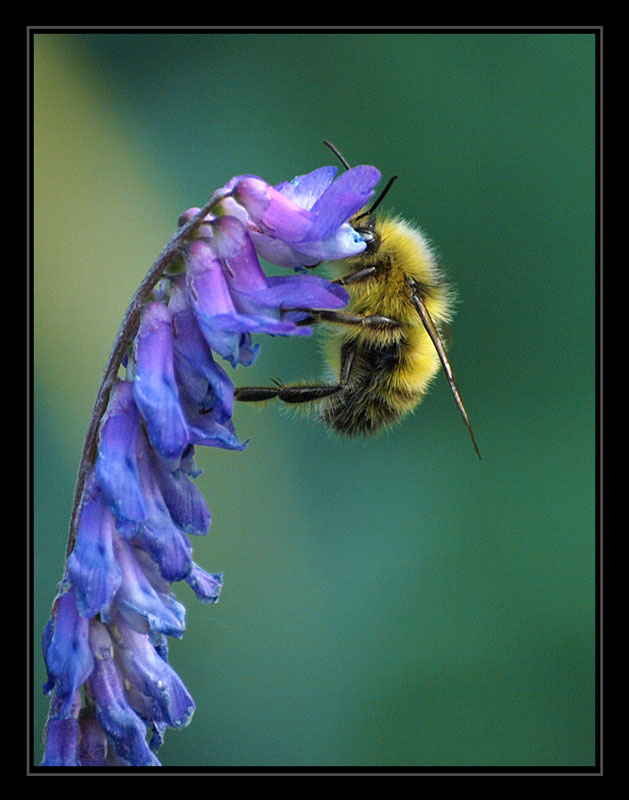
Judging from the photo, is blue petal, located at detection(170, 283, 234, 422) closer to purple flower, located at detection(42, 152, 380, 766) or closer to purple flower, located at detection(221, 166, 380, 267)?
purple flower, located at detection(42, 152, 380, 766)

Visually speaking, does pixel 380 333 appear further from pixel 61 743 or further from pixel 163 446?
pixel 61 743

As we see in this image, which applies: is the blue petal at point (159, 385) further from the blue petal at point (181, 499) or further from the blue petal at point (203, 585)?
the blue petal at point (203, 585)

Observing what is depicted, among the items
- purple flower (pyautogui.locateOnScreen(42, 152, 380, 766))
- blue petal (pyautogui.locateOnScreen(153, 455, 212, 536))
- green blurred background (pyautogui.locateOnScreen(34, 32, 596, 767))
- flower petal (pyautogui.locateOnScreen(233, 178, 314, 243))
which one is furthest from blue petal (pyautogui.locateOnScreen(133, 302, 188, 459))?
green blurred background (pyautogui.locateOnScreen(34, 32, 596, 767))

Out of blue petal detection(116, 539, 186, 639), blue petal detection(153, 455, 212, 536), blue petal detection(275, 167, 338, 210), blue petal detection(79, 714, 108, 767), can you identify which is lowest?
blue petal detection(79, 714, 108, 767)

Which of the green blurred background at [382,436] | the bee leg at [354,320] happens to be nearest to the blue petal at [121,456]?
the bee leg at [354,320]

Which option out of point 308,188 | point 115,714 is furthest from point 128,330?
point 115,714

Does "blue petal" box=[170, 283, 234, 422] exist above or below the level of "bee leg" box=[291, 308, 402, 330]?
below
